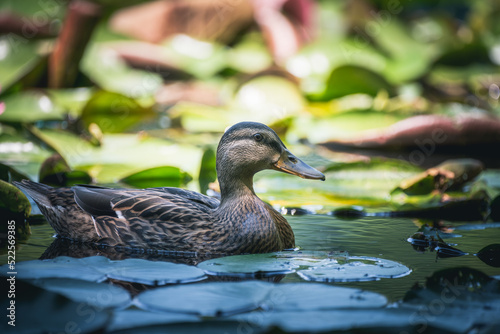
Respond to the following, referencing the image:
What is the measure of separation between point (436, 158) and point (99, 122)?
3.91 metres

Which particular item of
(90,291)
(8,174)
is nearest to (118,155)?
(8,174)

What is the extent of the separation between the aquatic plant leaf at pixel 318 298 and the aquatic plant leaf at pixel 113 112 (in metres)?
5.23

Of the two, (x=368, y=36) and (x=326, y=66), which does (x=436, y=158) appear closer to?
(x=326, y=66)

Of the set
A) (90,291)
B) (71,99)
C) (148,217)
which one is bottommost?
(90,291)

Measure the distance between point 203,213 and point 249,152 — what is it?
477mm

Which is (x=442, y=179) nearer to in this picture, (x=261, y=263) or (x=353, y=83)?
(x=261, y=263)

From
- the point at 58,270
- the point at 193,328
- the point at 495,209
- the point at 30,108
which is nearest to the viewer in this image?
the point at 193,328

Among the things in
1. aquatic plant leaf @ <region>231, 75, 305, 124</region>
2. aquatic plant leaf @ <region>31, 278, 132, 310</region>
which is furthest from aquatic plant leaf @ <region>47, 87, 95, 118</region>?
aquatic plant leaf @ <region>31, 278, 132, 310</region>

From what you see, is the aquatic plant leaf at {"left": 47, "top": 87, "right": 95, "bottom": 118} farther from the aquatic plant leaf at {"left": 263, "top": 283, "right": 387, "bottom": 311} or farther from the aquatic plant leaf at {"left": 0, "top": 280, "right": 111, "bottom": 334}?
the aquatic plant leaf at {"left": 263, "top": 283, "right": 387, "bottom": 311}

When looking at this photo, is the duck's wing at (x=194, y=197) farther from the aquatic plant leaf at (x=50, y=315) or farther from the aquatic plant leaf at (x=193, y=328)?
the aquatic plant leaf at (x=193, y=328)

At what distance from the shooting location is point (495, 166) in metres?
6.99

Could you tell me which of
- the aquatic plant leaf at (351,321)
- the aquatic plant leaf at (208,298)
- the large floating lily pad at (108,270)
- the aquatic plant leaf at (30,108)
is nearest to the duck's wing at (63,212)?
the large floating lily pad at (108,270)

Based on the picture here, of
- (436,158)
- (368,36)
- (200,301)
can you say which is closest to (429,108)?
(436,158)

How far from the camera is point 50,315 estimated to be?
9.05 feet
